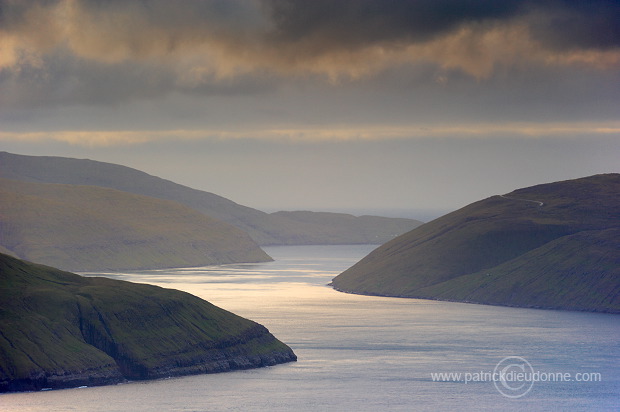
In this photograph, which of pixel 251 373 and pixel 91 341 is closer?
pixel 91 341

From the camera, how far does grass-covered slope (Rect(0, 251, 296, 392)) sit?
151 metres

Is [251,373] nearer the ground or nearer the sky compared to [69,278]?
nearer the ground

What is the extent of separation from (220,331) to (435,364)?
125ft

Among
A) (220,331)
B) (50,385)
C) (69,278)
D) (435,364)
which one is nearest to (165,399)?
(50,385)

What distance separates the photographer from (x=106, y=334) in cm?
16212

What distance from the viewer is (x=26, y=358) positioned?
150m

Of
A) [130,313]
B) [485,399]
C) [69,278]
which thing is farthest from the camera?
[69,278]

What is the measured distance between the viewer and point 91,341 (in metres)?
160

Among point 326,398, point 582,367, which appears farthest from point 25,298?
point 582,367

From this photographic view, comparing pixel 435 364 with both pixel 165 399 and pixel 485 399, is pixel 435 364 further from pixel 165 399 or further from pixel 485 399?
pixel 165 399

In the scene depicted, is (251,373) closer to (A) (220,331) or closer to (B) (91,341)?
(A) (220,331)

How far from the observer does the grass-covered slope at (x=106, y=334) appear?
15100 cm

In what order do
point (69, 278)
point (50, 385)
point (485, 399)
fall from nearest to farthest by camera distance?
point (50, 385) < point (485, 399) < point (69, 278)

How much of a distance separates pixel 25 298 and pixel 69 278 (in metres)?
15.7
